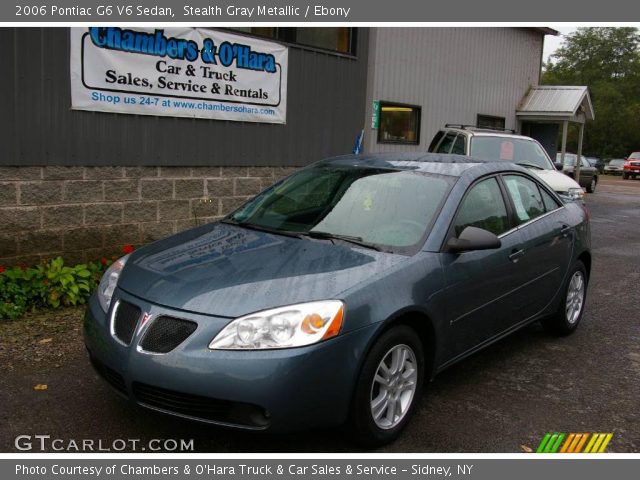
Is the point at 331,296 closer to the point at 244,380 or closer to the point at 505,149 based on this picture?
the point at 244,380

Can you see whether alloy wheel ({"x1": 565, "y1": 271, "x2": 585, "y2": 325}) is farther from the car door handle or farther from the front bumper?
the front bumper

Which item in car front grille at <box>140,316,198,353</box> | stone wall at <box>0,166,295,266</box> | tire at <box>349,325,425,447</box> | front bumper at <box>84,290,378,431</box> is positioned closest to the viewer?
front bumper at <box>84,290,378,431</box>

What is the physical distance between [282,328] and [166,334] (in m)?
0.59

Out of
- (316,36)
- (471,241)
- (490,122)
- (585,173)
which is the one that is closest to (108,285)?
(471,241)

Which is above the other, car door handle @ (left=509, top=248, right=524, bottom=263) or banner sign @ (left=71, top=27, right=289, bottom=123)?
banner sign @ (left=71, top=27, right=289, bottom=123)

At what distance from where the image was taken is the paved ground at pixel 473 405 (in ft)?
11.8

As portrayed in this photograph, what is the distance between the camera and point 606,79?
61.4 metres

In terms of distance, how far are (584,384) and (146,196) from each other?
5012mm

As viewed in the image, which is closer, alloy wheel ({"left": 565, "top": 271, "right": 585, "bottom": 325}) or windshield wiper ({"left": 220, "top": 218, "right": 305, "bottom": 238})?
windshield wiper ({"left": 220, "top": 218, "right": 305, "bottom": 238})

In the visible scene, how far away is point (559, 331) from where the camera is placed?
5.66 m

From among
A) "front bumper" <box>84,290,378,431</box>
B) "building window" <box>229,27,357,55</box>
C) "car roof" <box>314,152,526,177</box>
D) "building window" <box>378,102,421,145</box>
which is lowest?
"front bumper" <box>84,290,378,431</box>

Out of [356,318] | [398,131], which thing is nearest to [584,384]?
[356,318]

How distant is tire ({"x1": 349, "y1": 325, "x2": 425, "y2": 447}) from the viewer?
3.31m

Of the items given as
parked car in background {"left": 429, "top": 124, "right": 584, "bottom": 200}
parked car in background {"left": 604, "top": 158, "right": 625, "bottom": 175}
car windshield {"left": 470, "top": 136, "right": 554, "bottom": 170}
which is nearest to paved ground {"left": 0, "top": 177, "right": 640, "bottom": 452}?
parked car in background {"left": 429, "top": 124, "right": 584, "bottom": 200}
